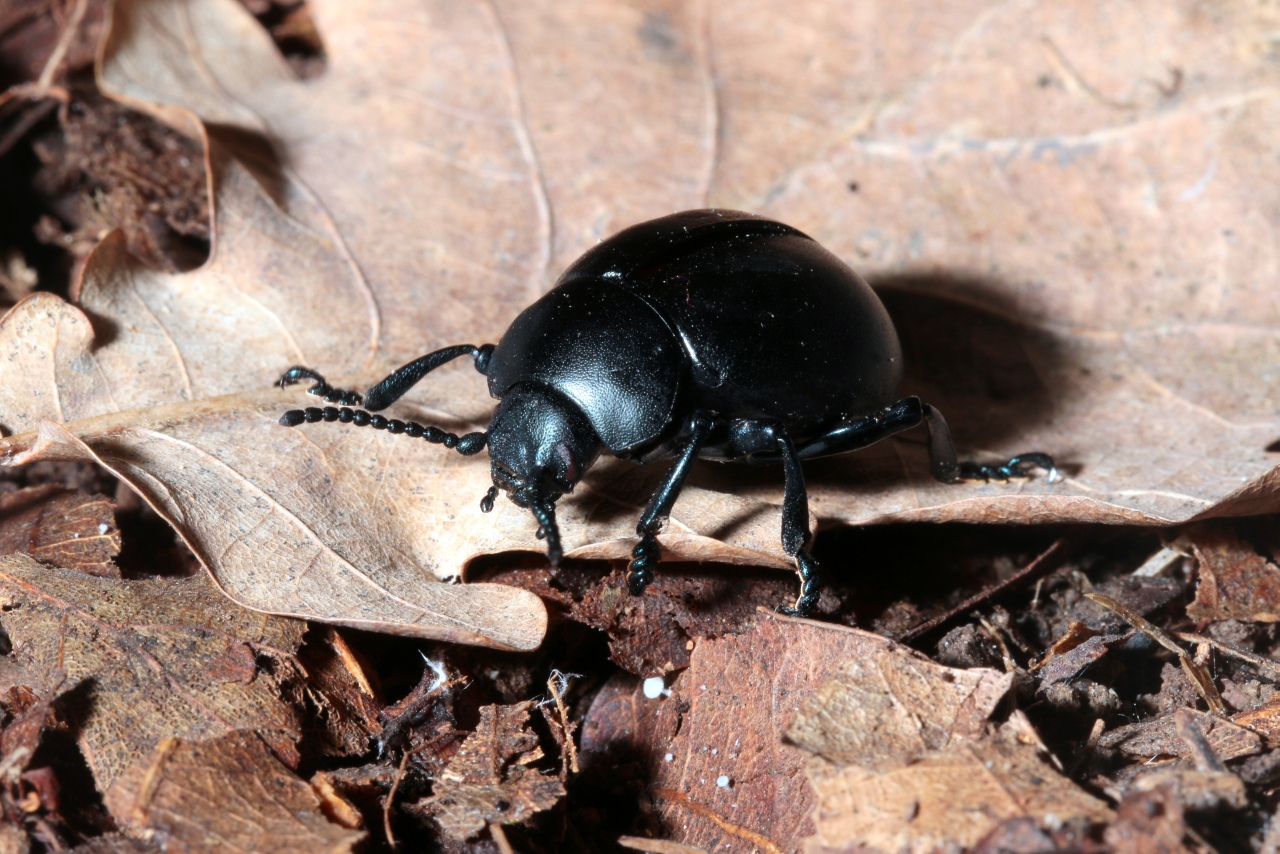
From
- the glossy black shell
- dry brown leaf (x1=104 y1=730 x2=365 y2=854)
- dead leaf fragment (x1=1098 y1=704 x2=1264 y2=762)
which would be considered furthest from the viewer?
the glossy black shell

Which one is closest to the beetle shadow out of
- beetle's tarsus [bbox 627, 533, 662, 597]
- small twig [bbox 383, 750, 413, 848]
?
beetle's tarsus [bbox 627, 533, 662, 597]

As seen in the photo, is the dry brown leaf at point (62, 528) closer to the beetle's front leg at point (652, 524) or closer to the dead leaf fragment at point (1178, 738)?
the beetle's front leg at point (652, 524)

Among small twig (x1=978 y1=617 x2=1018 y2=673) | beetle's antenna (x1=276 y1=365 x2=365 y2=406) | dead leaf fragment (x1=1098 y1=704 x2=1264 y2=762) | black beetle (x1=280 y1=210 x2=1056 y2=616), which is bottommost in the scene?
small twig (x1=978 y1=617 x2=1018 y2=673)

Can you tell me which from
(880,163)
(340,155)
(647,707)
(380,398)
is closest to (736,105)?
(880,163)

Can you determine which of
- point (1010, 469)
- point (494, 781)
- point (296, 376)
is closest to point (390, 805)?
point (494, 781)

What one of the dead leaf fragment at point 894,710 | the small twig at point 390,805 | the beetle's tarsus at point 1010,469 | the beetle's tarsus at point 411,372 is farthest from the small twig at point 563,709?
the beetle's tarsus at point 1010,469

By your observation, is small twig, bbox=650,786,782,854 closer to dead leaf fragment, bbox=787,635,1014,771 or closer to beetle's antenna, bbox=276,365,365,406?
dead leaf fragment, bbox=787,635,1014,771
